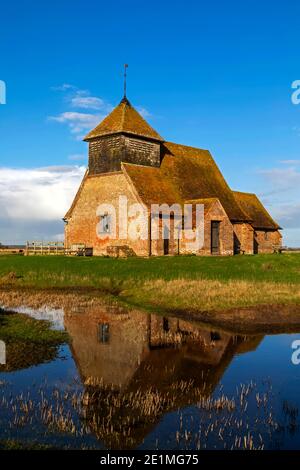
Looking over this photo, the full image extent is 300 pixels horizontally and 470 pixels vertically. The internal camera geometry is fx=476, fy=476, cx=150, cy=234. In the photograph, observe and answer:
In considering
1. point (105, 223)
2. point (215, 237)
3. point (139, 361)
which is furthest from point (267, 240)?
point (139, 361)

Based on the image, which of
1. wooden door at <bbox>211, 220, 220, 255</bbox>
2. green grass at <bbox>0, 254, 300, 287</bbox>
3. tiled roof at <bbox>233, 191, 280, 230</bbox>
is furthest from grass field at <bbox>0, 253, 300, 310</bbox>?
tiled roof at <bbox>233, 191, 280, 230</bbox>

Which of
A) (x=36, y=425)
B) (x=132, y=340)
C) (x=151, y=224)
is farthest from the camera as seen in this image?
(x=151, y=224)

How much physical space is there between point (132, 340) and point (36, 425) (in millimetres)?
7857

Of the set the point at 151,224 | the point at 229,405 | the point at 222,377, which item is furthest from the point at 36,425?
the point at 151,224

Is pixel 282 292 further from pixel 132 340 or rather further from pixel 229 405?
pixel 229 405

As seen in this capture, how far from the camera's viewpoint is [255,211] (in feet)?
182

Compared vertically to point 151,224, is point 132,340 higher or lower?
lower

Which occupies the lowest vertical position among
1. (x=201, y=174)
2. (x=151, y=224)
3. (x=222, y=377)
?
(x=222, y=377)

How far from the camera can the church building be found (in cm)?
4262

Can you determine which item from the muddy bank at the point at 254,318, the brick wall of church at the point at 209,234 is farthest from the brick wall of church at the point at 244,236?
the muddy bank at the point at 254,318

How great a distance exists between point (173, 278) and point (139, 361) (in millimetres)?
15276

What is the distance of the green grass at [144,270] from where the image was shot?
3045cm

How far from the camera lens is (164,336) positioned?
56.9 ft
